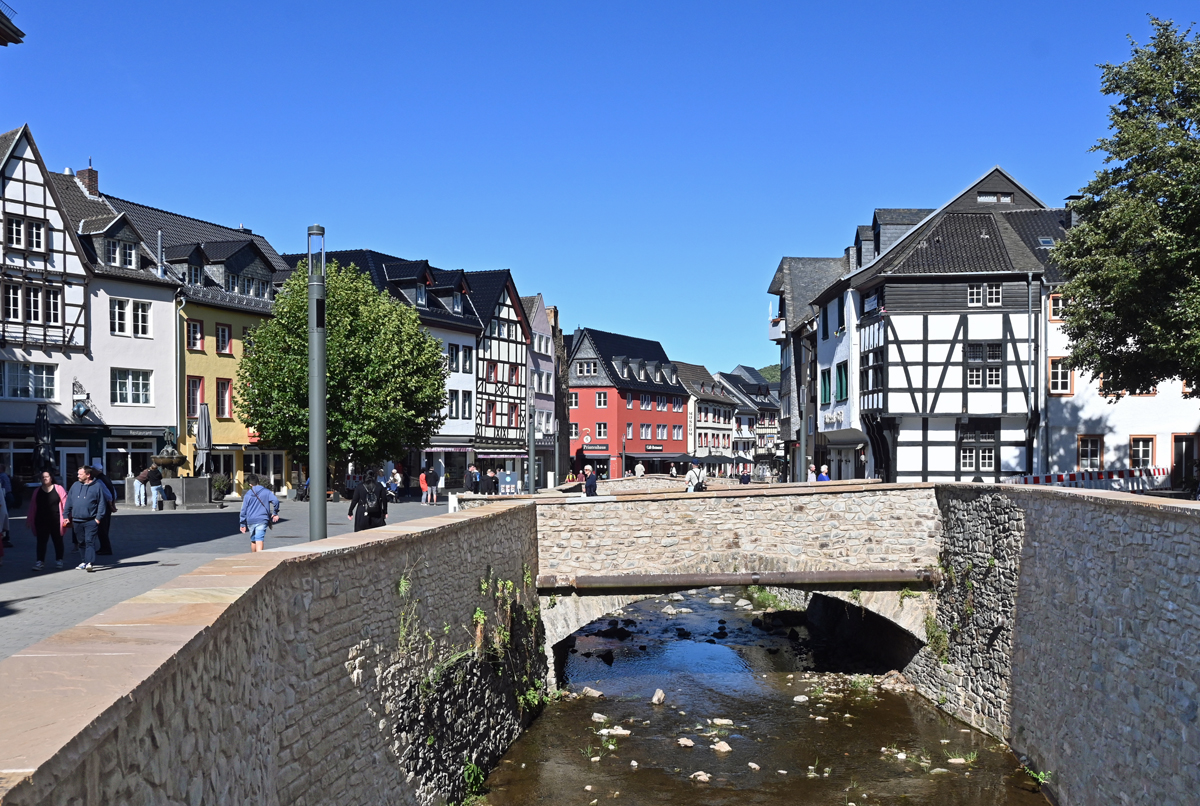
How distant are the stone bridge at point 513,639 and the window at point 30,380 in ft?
75.0

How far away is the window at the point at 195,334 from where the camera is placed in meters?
41.2

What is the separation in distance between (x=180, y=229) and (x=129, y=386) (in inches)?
386

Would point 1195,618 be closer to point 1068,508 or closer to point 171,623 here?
point 1068,508

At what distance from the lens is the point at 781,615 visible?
98.4 ft

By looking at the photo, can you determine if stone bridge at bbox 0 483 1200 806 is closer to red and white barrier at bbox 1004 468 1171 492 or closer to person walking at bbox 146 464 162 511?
red and white barrier at bbox 1004 468 1171 492

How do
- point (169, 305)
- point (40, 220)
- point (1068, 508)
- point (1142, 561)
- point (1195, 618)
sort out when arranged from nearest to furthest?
point (1195, 618)
point (1142, 561)
point (1068, 508)
point (40, 220)
point (169, 305)

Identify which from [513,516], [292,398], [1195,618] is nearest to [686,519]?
[513,516]

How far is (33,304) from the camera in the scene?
35.6 m

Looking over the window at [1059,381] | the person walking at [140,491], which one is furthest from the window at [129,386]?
the window at [1059,381]

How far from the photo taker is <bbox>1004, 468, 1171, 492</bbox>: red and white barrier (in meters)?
29.9

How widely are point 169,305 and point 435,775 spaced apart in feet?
104

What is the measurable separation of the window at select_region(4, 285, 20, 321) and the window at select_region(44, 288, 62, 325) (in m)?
0.96

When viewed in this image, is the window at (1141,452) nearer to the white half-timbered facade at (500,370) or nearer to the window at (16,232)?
the white half-timbered facade at (500,370)

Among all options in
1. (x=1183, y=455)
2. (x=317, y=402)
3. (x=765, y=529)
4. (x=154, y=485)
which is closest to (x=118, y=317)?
(x=154, y=485)
